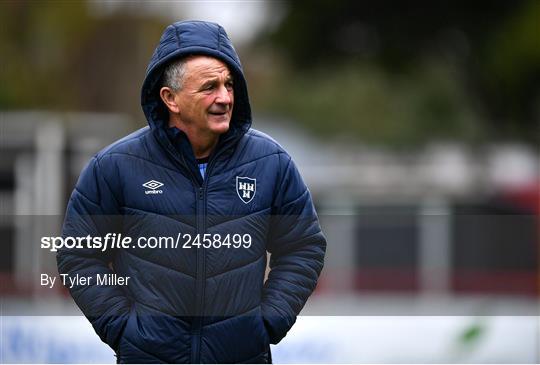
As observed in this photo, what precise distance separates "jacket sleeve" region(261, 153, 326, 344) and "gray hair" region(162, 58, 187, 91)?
29 centimetres

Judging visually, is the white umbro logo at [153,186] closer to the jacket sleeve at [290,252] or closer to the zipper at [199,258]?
the zipper at [199,258]

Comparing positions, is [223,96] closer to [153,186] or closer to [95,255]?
[153,186]

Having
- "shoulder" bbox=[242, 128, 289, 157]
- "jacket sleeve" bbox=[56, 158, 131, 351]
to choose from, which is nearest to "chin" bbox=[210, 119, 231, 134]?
"shoulder" bbox=[242, 128, 289, 157]

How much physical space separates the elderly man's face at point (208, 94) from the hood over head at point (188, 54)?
2cm

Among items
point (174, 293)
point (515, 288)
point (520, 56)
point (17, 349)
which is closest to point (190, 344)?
point (174, 293)

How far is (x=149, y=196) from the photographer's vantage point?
2.96 m

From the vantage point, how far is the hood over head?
9.66 ft

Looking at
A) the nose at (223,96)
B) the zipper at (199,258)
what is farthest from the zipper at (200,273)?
the nose at (223,96)

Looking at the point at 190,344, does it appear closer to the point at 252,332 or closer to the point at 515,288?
the point at 252,332

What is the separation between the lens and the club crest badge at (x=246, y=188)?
300 cm

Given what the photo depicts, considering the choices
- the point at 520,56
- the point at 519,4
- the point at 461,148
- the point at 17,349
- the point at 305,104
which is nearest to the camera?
the point at 17,349

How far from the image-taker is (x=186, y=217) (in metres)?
2.99

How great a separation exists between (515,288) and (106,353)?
25.9 ft

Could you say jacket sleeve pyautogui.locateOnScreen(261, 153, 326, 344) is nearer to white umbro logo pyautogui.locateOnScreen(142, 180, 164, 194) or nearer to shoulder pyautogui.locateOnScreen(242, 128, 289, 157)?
shoulder pyautogui.locateOnScreen(242, 128, 289, 157)
